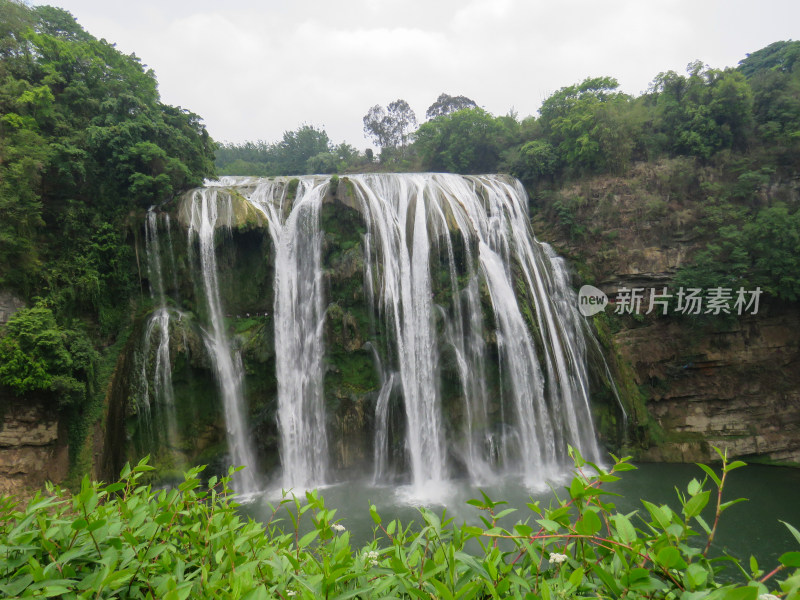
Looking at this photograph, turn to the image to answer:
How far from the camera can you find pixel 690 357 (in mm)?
12016

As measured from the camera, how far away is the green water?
7586 millimetres

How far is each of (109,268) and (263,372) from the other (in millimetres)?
4889

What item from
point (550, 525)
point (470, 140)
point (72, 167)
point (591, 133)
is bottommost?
point (550, 525)

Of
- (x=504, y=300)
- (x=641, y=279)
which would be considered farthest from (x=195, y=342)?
(x=641, y=279)

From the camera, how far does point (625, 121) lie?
14.9m

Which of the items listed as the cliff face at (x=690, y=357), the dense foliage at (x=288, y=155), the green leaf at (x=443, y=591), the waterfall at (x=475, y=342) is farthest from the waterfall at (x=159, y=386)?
the dense foliage at (x=288, y=155)

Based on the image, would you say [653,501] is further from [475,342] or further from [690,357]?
[475,342]

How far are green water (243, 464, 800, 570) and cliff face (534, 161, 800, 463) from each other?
2.87 ft

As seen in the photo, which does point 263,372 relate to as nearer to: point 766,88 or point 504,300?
point 504,300

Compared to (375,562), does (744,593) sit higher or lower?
higher

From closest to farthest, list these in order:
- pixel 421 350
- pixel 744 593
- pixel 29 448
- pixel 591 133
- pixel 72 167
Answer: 1. pixel 744 593
2. pixel 29 448
3. pixel 72 167
4. pixel 421 350
5. pixel 591 133

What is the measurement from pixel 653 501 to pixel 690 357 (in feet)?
16.9

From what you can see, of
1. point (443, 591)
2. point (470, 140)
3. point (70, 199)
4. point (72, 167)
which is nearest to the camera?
point (443, 591)

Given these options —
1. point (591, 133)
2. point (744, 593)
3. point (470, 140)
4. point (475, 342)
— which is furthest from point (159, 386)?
point (470, 140)
